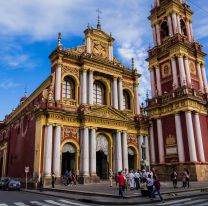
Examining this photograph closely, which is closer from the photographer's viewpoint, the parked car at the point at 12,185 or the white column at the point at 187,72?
the parked car at the point at 12,185

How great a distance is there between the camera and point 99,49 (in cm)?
3152

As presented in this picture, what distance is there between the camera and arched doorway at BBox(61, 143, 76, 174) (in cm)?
2552

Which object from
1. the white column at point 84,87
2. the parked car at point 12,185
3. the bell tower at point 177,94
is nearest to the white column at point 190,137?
the bell tower at point 177,94

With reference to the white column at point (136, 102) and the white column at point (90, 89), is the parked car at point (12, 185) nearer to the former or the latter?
the white column at point (90, 89)

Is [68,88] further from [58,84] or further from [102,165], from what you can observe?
[102,165]

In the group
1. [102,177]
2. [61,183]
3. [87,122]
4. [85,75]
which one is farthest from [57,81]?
[102,177]

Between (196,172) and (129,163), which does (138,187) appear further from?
(129,163)

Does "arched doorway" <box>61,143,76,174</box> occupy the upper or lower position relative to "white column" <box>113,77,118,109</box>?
lower

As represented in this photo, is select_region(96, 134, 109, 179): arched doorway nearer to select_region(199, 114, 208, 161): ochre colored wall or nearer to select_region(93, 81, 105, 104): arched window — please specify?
select_region(93, 81, 105, 104): arched window

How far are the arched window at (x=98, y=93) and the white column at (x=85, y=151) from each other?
5122mm

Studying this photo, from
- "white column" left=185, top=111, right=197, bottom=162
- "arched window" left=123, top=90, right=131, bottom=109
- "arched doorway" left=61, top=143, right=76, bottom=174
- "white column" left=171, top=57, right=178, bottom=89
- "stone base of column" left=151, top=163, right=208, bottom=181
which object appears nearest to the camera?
"stone base of column" left=151, top=163, right=208, bottom=181

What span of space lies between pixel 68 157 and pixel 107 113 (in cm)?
635

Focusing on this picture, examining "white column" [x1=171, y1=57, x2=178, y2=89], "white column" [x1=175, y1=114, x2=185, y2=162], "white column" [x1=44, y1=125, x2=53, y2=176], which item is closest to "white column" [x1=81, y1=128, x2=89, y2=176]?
"white column" [x1=44, y1=125, x2=53, y2=176]

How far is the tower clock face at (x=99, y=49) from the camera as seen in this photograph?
1224 inches
